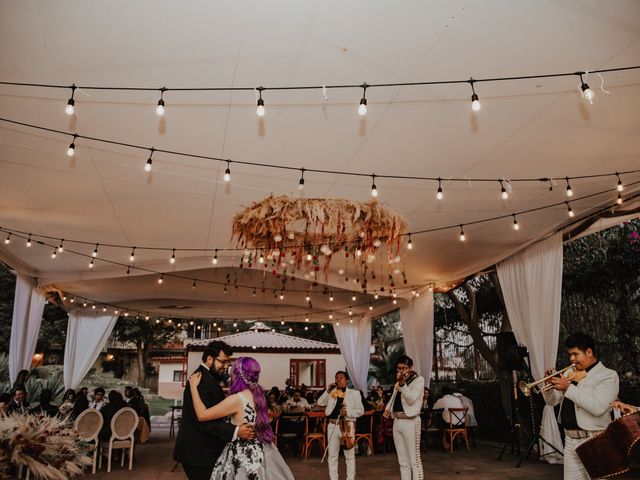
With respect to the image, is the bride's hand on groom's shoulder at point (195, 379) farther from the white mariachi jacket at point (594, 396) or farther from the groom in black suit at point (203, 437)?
the white mariachi jacket at point (594, 396)

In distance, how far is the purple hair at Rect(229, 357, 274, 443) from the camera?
338 centimetres

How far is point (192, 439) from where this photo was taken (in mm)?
3275

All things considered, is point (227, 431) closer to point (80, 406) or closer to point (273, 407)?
point (273, 407)

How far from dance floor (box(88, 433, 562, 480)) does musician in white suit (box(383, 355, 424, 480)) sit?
67.5 inches

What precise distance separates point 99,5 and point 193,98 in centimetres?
112

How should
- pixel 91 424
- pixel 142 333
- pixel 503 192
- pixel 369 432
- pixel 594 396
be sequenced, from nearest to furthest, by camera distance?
pixel 594 396, pixel 503 192, pixel 91 424, pixel 369 432, pixel 142 333

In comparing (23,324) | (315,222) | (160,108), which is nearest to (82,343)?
(23,324)

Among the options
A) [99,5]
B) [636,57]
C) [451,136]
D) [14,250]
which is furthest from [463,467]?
[14,250]

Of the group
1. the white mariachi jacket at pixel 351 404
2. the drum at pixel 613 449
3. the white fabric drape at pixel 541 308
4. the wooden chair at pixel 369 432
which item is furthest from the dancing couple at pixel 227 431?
the wooden chair at pixel 369 432

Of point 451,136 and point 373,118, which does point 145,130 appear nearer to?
point 373,118

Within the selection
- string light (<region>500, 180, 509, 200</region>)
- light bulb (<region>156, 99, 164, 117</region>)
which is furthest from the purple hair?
string light (<region>500, 180, 509, 200</region>)

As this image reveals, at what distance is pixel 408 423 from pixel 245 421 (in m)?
2.93

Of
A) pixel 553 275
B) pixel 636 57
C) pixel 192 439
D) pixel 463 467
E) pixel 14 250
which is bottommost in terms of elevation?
pixel 463 467

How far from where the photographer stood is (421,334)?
36.9ft
